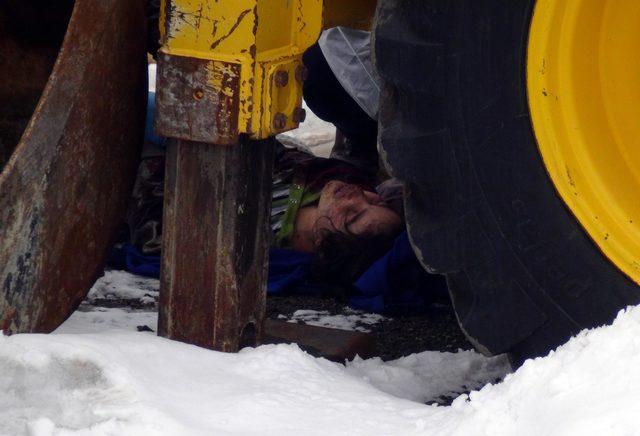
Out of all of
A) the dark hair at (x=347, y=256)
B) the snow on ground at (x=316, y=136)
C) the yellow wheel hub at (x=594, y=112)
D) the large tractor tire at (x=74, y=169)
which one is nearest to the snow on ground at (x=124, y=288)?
the dark hair at (x=347, y=256)

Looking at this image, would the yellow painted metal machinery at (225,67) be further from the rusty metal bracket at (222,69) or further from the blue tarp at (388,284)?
the blue tarp at (388,284)

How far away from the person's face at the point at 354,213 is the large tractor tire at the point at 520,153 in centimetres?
130

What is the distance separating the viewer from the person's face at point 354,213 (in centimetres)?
373

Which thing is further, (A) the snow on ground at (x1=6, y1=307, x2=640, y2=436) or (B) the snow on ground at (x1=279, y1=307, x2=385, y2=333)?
(B) the snow on ground at (x1=279, y1=307, x2=385, y2=333)

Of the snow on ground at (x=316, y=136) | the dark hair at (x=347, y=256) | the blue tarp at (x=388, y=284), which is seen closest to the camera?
the blue tarp at (x=388, y=284)

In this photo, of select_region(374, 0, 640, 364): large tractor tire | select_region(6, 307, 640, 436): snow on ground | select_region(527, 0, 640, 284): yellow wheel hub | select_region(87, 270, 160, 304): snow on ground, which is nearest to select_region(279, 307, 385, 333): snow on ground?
select_region(87, 270, 160, 304): snow on ground

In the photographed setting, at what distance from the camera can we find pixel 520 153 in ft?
7.60

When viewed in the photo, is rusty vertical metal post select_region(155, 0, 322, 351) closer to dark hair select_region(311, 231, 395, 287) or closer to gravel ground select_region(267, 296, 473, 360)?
gravel ground select_region(267, 296, 473, 360)

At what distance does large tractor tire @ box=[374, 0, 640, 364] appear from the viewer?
226 cm

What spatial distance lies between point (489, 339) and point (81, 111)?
3.06ft

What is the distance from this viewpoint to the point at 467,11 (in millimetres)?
2299

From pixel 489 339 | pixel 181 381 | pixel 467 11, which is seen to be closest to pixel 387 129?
pixel 467 11

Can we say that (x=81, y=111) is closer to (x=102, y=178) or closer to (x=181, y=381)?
(x=102, y=178)

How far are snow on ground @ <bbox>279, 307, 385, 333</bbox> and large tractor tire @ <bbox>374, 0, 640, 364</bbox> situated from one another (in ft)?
3.10
